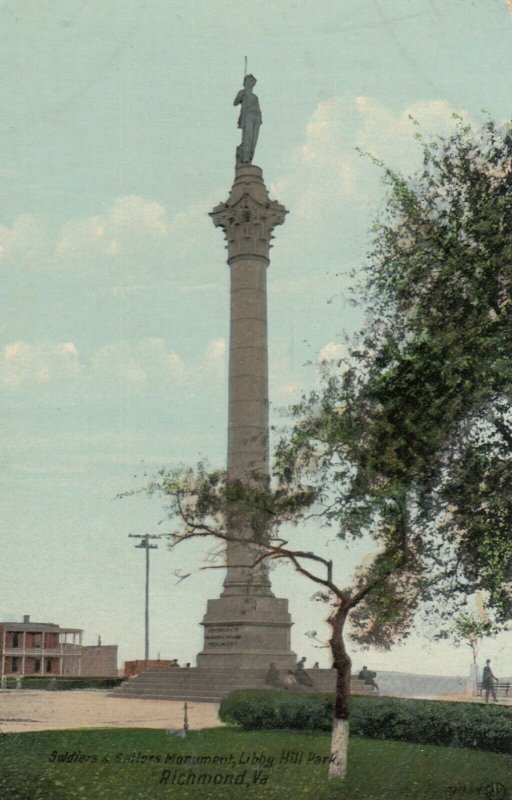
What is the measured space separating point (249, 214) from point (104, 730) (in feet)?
83.9

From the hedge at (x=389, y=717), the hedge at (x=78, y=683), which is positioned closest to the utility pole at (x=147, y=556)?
the hedge at (x=78, y=683)

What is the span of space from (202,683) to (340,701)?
72.4 ft

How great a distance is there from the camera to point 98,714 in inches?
1209

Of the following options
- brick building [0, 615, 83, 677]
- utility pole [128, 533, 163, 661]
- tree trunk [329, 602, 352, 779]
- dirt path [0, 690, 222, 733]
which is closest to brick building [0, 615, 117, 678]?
brick building [0, 615, 83, 677]

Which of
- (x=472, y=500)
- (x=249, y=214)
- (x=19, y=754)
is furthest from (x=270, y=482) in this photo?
(x=249, y=214)

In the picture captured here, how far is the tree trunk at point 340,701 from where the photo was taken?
1583cm

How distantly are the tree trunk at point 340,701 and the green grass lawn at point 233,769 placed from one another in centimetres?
31

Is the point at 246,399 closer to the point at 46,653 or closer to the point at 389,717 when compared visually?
the point at 389,717

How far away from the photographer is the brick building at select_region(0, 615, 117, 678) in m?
83.6

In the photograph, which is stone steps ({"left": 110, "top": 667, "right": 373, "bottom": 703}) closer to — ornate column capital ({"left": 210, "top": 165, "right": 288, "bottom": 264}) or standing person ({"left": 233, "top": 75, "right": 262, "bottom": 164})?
ornate column capital ({"left": 210, "top": 165, "right": 288, "bottom": 264})

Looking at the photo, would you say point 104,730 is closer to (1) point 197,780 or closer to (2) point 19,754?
(2) point 19,754

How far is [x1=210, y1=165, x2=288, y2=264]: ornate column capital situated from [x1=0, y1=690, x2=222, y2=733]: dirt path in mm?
19315

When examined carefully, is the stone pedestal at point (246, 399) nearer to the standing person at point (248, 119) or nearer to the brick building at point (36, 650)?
the standing person at point (248, 119)

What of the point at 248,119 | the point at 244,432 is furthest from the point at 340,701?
the point at 248,119
